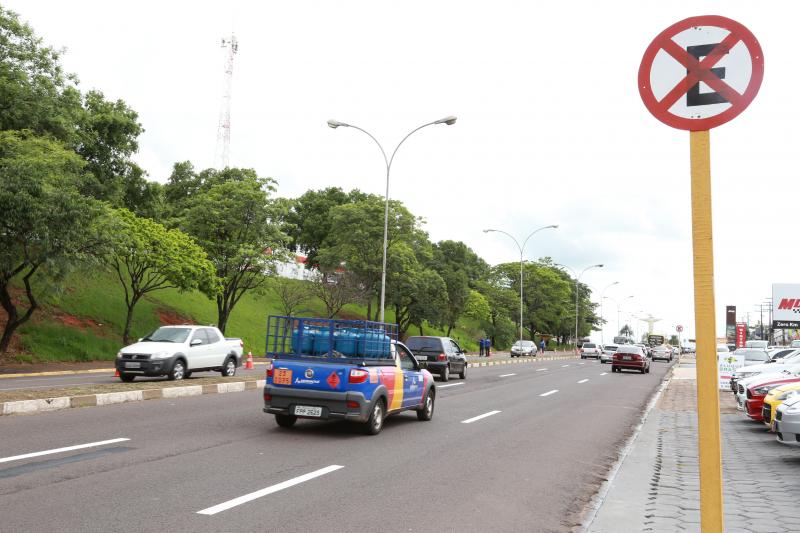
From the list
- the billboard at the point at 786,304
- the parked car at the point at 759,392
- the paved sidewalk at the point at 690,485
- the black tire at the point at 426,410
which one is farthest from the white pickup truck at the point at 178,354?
the billboard at the point at 786,304

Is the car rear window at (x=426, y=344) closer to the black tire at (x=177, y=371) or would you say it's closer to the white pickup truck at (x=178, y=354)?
the white pickup truck at (x=178, y=354)

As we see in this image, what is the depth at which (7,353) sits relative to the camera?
88.3 ft

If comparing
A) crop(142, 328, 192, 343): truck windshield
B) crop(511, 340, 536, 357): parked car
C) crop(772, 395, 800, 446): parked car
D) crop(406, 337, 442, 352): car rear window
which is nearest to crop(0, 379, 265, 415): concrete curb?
crop(142, 328, 192, 343): truck windshield

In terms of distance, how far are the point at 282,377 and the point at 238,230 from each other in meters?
27.7

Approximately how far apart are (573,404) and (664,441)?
6.39 meters

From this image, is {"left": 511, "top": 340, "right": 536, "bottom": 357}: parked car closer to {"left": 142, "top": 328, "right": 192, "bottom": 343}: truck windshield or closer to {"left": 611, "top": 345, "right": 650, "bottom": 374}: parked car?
{"left": 611, "top": 345, "right": 650, "bottom": 374}: parked car

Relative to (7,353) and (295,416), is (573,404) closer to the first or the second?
(295,416)

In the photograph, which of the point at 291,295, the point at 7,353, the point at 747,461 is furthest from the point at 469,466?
the point at 291,295

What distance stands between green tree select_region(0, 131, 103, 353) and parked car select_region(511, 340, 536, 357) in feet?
138

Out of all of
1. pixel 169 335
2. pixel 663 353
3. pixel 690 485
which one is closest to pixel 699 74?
pixel 690 485

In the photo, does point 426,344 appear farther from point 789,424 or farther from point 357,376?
point 789,424

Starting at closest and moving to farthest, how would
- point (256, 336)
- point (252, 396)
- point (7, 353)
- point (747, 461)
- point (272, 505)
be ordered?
point (272, 505), point (747, 461), point (252, 396), point (7, 353), point (256, 336)

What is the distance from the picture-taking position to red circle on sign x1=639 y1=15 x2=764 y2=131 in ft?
10.9

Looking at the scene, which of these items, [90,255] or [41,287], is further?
[41,287]
